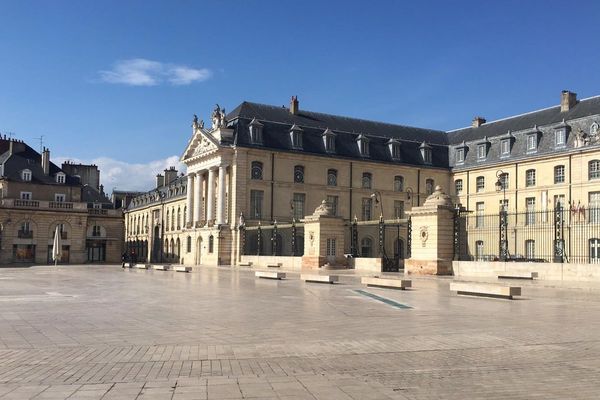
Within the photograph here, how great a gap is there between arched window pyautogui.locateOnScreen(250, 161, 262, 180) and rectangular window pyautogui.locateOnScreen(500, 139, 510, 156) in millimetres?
23296

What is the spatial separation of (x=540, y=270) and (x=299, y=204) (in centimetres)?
3522

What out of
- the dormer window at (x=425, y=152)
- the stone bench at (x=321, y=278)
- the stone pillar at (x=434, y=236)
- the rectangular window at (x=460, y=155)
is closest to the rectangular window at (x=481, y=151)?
the rectangular window at (x=460, y=155)

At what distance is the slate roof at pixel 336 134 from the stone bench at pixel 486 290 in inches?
1551

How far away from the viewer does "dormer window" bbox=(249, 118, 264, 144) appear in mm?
56688

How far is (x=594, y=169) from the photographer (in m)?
50.7

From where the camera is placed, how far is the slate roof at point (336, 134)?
190 feet

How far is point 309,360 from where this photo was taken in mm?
8023

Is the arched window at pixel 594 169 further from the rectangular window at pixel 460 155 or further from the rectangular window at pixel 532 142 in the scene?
the rectangular window at pixel 460 155

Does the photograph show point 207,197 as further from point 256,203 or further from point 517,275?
point 517,275

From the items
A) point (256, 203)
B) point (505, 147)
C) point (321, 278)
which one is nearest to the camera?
point (321, 278)

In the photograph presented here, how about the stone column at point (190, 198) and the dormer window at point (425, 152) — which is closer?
the stone column at point (190, 198)

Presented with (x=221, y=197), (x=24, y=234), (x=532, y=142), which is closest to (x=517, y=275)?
(x=532, y=142)

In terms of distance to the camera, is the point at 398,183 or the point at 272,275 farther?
the point at 398,183

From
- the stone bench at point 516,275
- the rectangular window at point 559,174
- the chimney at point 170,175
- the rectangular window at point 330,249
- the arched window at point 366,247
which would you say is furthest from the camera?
the chimney at point 170,175
